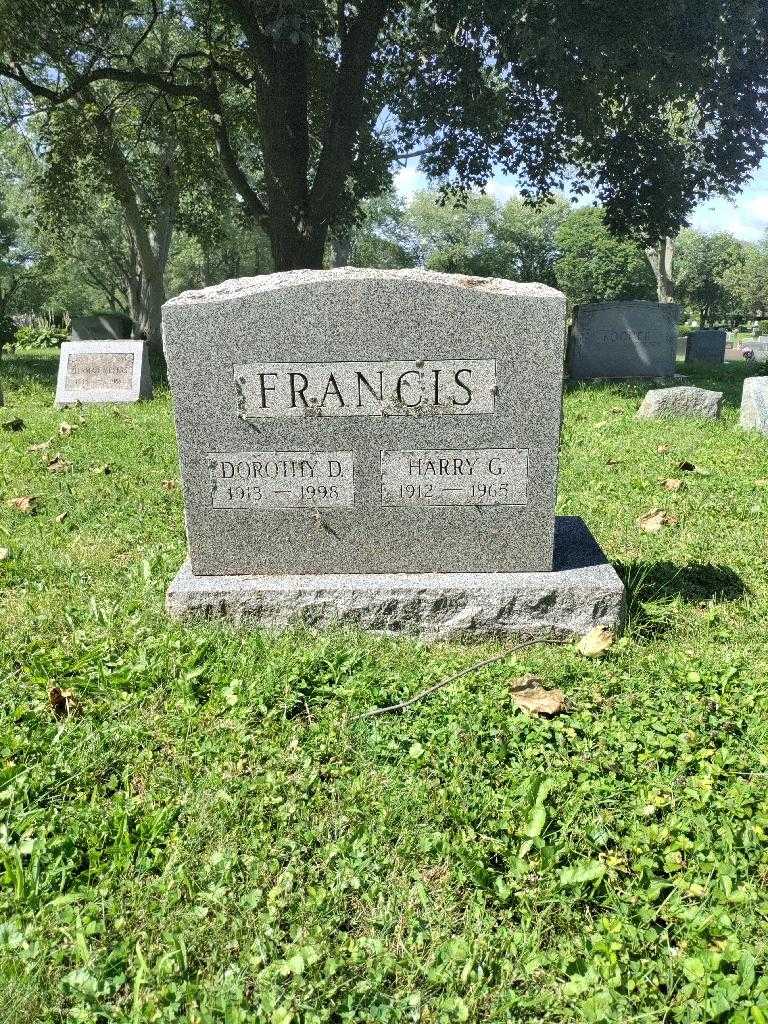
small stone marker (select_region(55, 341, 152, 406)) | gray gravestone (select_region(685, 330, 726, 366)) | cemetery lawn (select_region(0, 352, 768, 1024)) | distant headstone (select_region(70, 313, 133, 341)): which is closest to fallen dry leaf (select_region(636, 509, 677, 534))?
cemetery lawn (select_region(0, 352, 768, 1024))

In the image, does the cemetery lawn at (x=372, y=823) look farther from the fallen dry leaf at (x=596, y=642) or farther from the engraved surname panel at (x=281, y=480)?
the engraved surname panel at (x=281, y=480)

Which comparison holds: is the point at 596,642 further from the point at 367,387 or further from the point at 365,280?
the point at 365,280

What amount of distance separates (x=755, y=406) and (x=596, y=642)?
233 inches

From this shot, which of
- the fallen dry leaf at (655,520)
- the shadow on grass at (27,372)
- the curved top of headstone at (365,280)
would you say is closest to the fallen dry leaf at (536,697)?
the curved top of headstone at (365,280)

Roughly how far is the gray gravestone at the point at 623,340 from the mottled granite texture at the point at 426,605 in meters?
11.0

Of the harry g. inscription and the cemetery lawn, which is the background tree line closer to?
the harry g. inscription

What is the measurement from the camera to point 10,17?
10.7 meters

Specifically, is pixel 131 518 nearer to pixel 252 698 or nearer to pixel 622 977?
pixel 252 698

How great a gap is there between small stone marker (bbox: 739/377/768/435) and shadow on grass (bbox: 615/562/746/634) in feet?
14.0

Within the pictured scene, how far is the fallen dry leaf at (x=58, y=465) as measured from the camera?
Result: 6320mm

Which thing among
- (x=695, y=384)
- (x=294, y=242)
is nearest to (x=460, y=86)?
(x=294, y=242)

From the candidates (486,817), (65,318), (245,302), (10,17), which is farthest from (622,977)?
(65,318)

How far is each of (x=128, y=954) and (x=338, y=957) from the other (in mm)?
543

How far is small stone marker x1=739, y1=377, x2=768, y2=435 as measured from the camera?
25.4 ft
